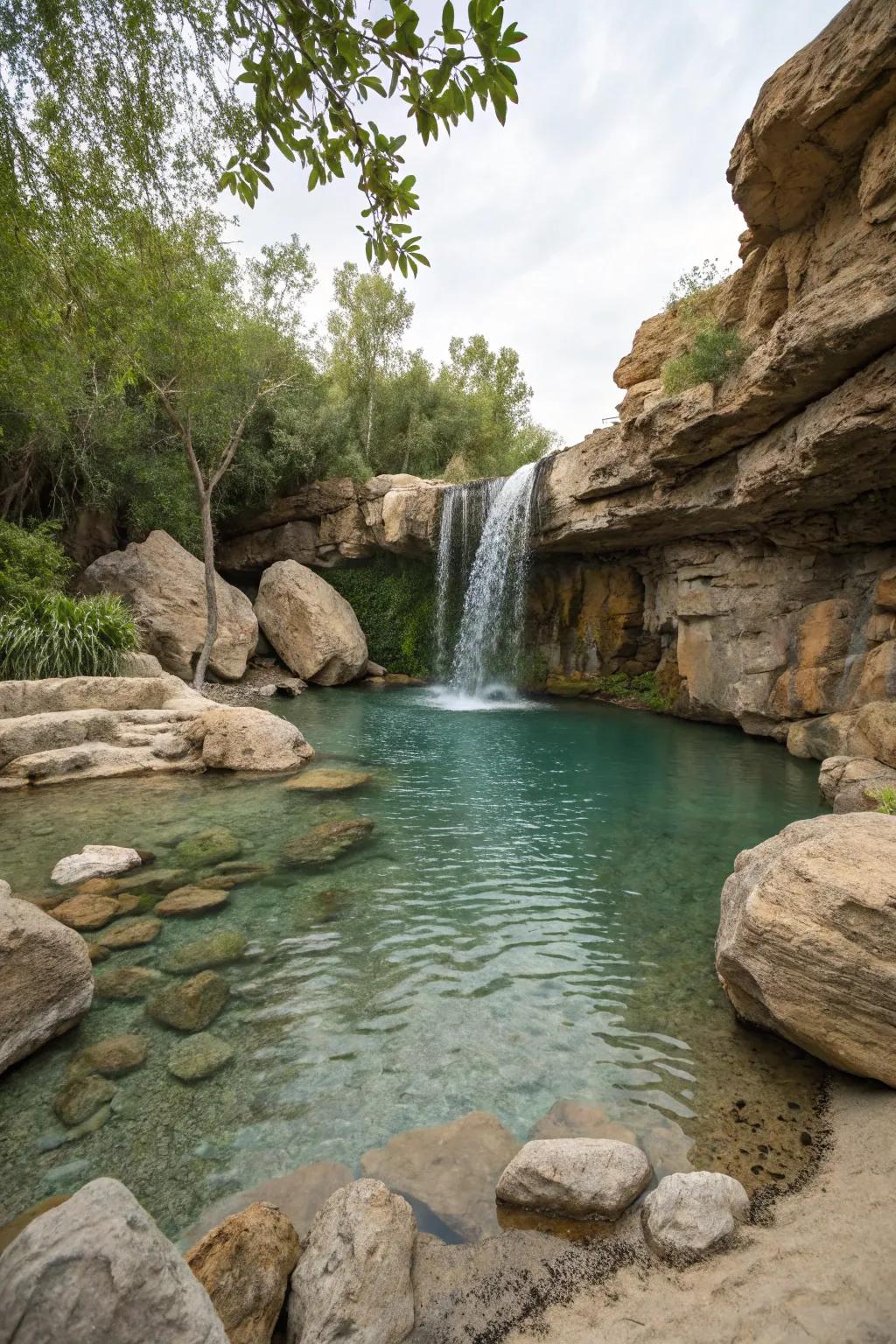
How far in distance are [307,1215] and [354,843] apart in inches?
141

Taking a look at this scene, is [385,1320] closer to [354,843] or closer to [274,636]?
[354,843]

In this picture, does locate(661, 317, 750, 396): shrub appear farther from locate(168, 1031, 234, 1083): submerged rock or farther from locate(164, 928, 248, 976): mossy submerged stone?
locate(168, 1031, 234, 1083): submerged rock

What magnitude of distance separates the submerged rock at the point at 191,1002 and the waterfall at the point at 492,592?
1392 centimetres

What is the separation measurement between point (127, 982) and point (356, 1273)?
2334mm

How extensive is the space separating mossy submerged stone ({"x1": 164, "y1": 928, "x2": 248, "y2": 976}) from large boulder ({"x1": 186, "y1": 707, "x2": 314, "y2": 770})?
4.18 meters

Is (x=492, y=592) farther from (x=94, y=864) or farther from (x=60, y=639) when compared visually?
(x=94, y=864)

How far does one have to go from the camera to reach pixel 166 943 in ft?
13.0

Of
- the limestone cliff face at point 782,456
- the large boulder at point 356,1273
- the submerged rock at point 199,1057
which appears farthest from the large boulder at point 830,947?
the limestone cliff face at point 782,456

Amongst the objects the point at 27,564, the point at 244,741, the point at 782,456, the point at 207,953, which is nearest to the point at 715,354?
the point at 782,456

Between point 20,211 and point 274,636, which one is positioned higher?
point 20,211

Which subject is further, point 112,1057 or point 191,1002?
point 191,1002

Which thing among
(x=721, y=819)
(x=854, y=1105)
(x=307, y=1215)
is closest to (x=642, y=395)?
(x=721, y=819)

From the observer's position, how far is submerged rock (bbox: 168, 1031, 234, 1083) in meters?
2.88

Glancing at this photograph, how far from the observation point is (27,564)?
37.2ft
